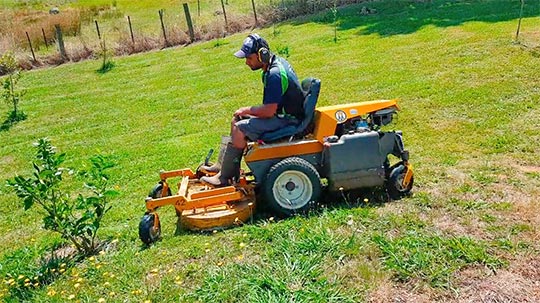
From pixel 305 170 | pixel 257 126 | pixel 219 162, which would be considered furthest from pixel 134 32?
pixel 305 170

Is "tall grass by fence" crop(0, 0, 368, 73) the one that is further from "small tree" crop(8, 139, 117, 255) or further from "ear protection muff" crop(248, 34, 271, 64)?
"small tree" crop(8, 139, 117, 255)

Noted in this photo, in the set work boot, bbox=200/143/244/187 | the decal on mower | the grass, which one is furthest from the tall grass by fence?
the decal on mower

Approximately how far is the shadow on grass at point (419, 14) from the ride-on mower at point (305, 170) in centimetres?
954

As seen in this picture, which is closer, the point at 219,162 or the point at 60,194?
the point at 60,194

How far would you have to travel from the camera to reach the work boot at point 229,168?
500 centimetres

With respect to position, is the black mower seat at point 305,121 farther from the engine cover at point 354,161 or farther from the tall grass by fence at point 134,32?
the tall grass by fence at point 134,32

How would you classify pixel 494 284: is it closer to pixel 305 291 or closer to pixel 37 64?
pixel 305 291

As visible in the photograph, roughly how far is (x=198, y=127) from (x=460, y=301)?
6.55m

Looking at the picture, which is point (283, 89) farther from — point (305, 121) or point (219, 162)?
point (219, 162)

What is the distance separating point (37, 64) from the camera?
16.9 metres

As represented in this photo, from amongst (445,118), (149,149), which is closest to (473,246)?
(445,118)

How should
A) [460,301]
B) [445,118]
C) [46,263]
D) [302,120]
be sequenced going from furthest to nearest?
[445,118], [302,120], [46,263], [460,301]

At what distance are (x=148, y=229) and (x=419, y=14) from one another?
13208 mm

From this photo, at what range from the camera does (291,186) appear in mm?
4793
